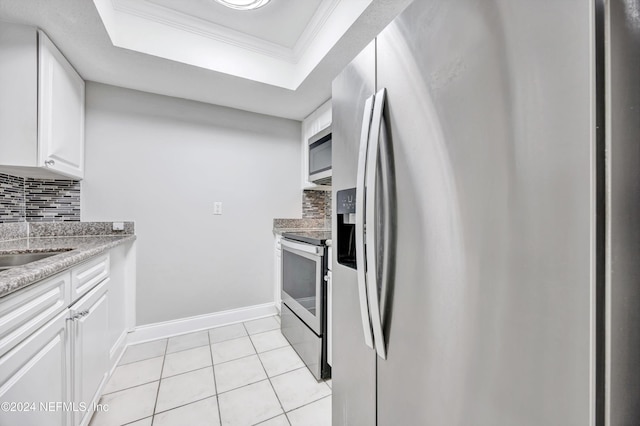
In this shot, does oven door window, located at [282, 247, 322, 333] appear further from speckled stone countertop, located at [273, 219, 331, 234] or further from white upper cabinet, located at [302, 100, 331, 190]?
white upper cabinet, located at [302, 100, 331, 190]

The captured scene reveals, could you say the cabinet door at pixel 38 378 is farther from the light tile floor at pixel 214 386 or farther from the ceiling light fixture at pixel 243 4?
the ceiling light fixture at pixel 243 4

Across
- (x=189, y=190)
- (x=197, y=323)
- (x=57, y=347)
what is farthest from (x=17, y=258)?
(x=197, y=323)

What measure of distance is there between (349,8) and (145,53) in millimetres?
1386

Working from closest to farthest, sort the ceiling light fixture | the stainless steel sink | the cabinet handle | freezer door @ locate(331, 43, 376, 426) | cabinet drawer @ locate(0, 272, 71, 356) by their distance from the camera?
cabinet drawer @ locate(0, 272, 71, 356), freezer door @ locate(331, 43, 376, 426), the cabinet handle, the stainless steel sink, the ceiling light fixture

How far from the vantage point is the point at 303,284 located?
1.96 meters

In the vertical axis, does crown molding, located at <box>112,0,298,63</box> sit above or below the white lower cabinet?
above

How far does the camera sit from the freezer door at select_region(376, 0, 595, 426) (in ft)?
1.27

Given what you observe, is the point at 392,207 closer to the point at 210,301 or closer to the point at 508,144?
the point at 508,144

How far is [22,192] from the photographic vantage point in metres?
1.94

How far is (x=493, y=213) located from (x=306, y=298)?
1.60 meters

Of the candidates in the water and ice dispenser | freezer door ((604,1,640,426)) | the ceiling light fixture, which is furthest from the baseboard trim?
freezer door ((604,1,640,426))

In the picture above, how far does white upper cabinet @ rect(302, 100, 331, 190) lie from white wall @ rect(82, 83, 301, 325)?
5.1 inches

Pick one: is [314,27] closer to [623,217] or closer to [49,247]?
[623,217]

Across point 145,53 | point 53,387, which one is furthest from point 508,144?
point 145,53
